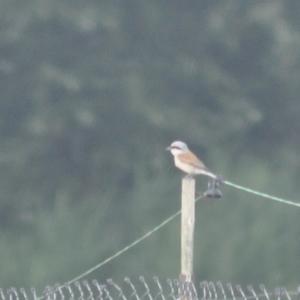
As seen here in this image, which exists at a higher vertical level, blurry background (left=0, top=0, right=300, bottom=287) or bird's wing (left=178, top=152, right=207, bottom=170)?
blurry background (left=0, top=0, right=300, bottom=287)

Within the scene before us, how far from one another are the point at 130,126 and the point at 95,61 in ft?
2.03

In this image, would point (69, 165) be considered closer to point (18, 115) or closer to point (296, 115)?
point (18, 115)

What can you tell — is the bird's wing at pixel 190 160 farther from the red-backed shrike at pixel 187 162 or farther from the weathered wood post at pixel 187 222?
the weathered wood post at pixel 187 222

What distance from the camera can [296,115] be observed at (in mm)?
16281

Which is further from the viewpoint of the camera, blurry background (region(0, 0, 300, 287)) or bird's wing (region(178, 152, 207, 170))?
blurry background (region(0, 0, 300, 287))

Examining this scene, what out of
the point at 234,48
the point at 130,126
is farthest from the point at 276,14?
the point at 130,126

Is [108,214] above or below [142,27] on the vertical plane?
below

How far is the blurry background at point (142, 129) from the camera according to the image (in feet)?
50.6

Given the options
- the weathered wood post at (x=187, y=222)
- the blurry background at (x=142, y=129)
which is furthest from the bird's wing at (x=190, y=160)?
the blurry background at (x=142, y=129)

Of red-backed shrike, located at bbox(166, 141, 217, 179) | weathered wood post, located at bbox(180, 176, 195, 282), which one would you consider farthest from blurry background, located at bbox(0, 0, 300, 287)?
weathered wood post, located at bbox(180, 176, 195, 282)

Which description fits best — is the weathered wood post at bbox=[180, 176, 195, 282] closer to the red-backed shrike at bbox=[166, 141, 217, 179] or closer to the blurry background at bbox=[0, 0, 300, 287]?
the red-backed shrike at bbox=[166, 141, 217, 179]

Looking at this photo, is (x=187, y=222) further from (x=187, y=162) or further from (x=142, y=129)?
(x=142, y=129)

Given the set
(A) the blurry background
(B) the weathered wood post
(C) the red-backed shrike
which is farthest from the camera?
(A) the blurry background

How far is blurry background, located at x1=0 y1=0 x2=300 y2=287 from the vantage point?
15422 millimetres
